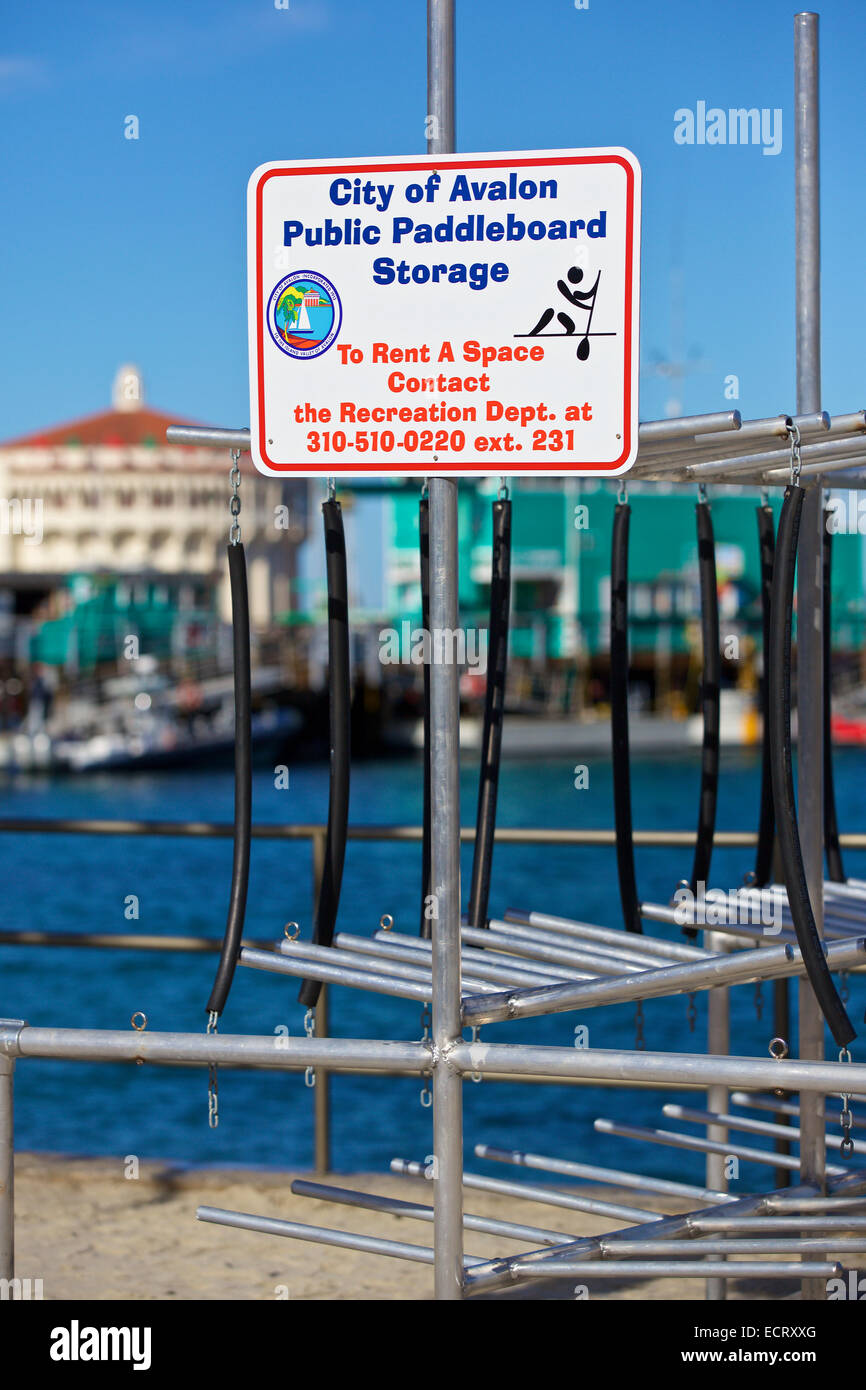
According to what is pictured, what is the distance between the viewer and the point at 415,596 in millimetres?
50625

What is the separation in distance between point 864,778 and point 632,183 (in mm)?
51402

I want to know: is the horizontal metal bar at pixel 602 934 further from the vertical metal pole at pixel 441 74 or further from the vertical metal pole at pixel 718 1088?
the vertical metal pole at pixel 441 74

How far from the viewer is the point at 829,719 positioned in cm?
300

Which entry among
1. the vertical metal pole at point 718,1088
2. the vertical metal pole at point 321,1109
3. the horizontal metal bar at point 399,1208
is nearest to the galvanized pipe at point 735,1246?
the horizontal metal bar at point 399,1208

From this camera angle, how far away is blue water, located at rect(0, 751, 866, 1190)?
1373 centimetres

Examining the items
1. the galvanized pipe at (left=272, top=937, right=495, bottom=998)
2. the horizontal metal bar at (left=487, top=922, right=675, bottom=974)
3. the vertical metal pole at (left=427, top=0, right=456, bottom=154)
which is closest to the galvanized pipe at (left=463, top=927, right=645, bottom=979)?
the horizontal metal bar at (left=487, top=922, right=675, bottom=974)

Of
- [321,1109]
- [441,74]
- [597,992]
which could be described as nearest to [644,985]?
[597,992]

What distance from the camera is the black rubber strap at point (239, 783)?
2.21 metres

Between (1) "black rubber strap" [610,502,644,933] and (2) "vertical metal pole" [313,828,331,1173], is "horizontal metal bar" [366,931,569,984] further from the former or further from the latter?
(2) "vertical metal pole" [313,828,331,1173]

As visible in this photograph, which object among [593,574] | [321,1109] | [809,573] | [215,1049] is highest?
[593,574]

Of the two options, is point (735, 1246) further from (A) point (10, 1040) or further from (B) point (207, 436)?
(B) point (207, 436)

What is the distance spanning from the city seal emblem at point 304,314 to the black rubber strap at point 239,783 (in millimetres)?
288

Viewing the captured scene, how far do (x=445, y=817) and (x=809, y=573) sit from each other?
35.4 inches

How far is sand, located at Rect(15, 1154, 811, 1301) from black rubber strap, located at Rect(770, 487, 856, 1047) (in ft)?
4.33
